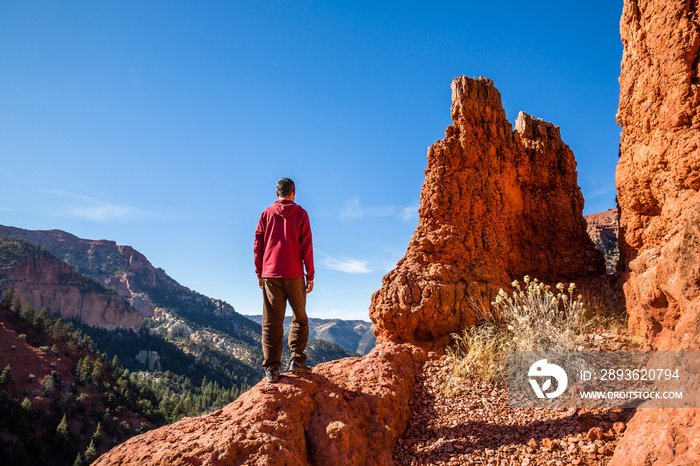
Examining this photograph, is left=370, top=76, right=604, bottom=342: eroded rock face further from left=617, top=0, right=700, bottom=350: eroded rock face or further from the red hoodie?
the red hoodie

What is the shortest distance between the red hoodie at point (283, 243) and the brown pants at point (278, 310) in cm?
12

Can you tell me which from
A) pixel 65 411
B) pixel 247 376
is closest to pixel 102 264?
pixel 247 376

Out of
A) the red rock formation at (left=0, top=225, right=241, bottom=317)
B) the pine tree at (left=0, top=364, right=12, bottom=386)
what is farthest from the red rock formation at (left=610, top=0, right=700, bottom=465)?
the red rock formation at (left=0, top=225, right=241, bottom=317)

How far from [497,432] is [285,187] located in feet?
11.8

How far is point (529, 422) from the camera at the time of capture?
3.92 metres

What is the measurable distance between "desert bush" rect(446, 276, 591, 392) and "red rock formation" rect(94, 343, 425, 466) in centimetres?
104

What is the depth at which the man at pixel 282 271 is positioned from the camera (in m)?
4.38

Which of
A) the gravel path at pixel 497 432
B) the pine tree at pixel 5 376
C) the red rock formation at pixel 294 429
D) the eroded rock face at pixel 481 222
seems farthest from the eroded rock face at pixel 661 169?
the pine tree at pixel 5 376

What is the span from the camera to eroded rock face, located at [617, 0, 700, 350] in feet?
11.0

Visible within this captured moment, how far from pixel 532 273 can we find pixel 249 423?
649 centimetres

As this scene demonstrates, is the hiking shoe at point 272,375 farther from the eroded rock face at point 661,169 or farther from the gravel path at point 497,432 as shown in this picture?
the eroded rock face at point 661,169

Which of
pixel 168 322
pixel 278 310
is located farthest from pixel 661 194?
pixel 168 322

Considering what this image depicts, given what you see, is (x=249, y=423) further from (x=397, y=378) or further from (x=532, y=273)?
(x=532, y=273)

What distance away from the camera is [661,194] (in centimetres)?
523
